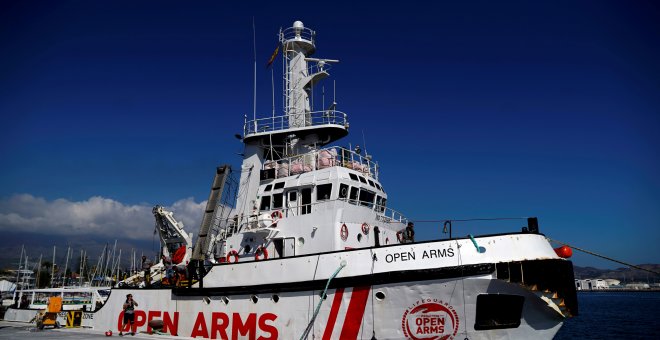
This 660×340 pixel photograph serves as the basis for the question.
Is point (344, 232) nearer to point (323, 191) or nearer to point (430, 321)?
point (323, 191)

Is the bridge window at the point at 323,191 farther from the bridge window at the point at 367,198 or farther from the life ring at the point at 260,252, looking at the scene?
the life ring at the point at 260,252

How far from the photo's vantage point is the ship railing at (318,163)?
1576 cm

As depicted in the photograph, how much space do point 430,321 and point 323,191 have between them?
18.7 feet

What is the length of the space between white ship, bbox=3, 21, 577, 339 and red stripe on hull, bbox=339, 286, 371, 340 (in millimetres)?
26

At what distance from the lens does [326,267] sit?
466 inches

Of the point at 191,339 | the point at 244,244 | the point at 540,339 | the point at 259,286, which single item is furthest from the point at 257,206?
the point at 540,339

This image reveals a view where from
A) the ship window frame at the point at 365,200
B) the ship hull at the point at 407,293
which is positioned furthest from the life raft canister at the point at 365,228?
the ship hull at the point at 407,293

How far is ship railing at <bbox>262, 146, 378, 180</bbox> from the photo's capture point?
51.7 feet

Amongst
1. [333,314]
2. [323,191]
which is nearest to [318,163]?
[323,191]

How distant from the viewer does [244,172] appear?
56.7 ft

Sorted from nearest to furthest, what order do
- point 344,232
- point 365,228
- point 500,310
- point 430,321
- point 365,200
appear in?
point 500,310 → point 430,321 → point 344,232 → point 365,228 → point 365,200

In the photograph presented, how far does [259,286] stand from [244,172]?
228 inches

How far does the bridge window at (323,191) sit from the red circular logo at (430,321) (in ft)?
16.6

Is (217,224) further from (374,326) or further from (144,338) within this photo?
(374,326)
